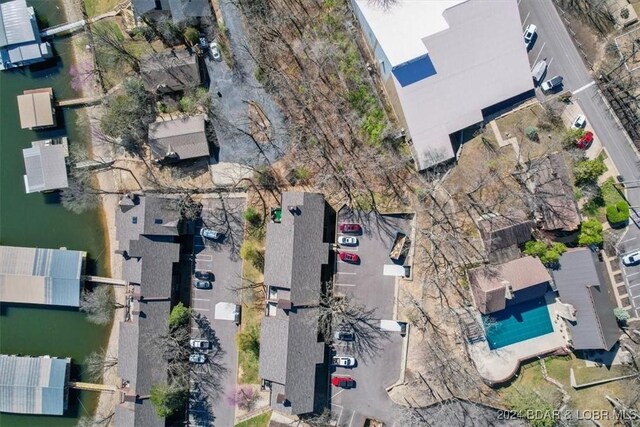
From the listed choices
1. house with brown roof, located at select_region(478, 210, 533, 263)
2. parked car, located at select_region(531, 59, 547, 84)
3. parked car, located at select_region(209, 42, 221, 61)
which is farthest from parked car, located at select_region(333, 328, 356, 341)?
parked car, located at select_region(209, 42, 221, 61)

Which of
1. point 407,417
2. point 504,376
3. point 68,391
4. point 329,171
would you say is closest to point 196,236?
point 329,171

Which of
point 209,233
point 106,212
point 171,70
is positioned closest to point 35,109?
point 106,212

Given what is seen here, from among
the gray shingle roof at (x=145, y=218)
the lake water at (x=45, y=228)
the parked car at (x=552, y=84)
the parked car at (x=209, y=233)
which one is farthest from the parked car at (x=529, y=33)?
the lake water at (x=45, y=228)

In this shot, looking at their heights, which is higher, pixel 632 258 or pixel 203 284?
pixel 203 284

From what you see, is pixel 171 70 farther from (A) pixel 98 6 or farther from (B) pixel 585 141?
(B) pixel 585 141

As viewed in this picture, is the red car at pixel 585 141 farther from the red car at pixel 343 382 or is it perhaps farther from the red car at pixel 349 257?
the red car at pixel 343 382
